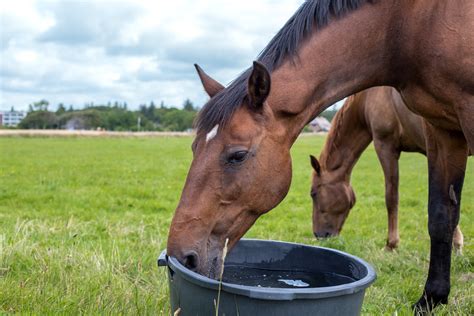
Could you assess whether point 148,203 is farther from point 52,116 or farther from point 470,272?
Answer: point 52,116

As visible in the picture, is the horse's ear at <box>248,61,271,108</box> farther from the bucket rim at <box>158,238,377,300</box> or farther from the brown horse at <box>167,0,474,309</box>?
the bucket rim at <box>158,238,377,300</box>

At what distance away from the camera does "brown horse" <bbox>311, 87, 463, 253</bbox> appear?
6.08 meters

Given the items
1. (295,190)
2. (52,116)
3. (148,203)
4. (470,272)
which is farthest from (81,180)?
(52,116)

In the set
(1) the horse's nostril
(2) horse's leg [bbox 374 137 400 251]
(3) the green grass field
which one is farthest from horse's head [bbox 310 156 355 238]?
(1) the horse's nostril

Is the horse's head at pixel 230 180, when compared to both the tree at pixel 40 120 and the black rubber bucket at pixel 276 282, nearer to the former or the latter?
the black rubber bucket at pixel 276 282

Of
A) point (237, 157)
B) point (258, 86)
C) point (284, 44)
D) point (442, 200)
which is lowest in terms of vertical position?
point (442, 200)

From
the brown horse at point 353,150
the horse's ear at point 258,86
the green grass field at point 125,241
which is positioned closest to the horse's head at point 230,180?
the horse's ear at point 258,86

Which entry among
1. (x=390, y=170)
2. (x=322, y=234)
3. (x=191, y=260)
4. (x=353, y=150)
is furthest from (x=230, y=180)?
(x=353, y=150)

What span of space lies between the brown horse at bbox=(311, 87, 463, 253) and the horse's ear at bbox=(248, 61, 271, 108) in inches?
149

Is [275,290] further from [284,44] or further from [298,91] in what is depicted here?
[284,44]

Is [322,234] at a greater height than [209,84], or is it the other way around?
[209,84]

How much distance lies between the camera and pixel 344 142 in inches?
267

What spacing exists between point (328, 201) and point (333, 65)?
13.7 ft

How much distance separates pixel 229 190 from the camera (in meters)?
2.49
